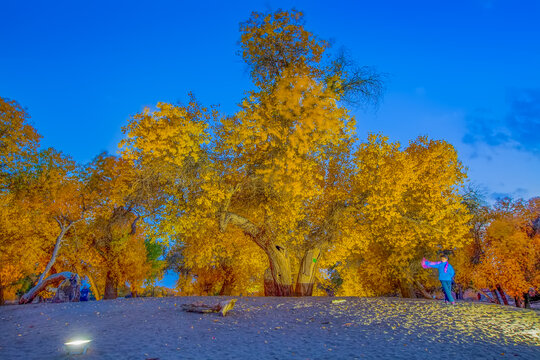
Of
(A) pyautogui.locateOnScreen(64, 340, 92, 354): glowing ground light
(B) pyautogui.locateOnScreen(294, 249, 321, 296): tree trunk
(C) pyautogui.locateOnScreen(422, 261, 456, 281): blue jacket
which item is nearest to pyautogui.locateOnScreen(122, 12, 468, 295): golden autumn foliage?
(B) pyautogui.locateOnScreen(294, 249, 321, 296): tree trunk

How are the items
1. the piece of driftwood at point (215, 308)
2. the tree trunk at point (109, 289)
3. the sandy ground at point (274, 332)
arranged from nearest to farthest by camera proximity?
1. the sandy ground at point (274, 332)
2. the piece of driftwood at point (215, 308)
3. the tree trunk at point (109, 289)

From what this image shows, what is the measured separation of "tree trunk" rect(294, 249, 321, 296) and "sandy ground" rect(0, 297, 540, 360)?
21.8ft

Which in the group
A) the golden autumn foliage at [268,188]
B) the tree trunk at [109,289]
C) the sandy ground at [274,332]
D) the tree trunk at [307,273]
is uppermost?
the golden autumn foliage at [268,188]

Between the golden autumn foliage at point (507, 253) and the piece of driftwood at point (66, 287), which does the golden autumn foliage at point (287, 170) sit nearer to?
the piece of driftwood at point (66, 287)

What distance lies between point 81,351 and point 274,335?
3644 millimetres

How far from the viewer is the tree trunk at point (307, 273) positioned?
1764 centimetres

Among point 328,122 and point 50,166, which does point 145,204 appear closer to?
point 328,122

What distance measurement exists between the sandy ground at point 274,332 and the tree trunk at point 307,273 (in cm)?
666

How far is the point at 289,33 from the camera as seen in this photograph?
45.3 ft

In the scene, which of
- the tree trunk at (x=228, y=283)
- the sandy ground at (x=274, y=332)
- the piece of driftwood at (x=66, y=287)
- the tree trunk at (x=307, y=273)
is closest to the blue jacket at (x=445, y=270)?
the sandy ground at (x=274, y=332)

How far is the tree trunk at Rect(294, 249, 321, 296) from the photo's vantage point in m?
17.6

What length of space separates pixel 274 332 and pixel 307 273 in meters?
10.8

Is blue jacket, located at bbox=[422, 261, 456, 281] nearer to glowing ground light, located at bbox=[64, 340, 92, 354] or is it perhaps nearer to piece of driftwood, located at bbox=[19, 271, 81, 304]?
glowing ground light, located at bbox=[64, 340, 92, 354]

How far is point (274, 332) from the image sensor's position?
7367 mm
